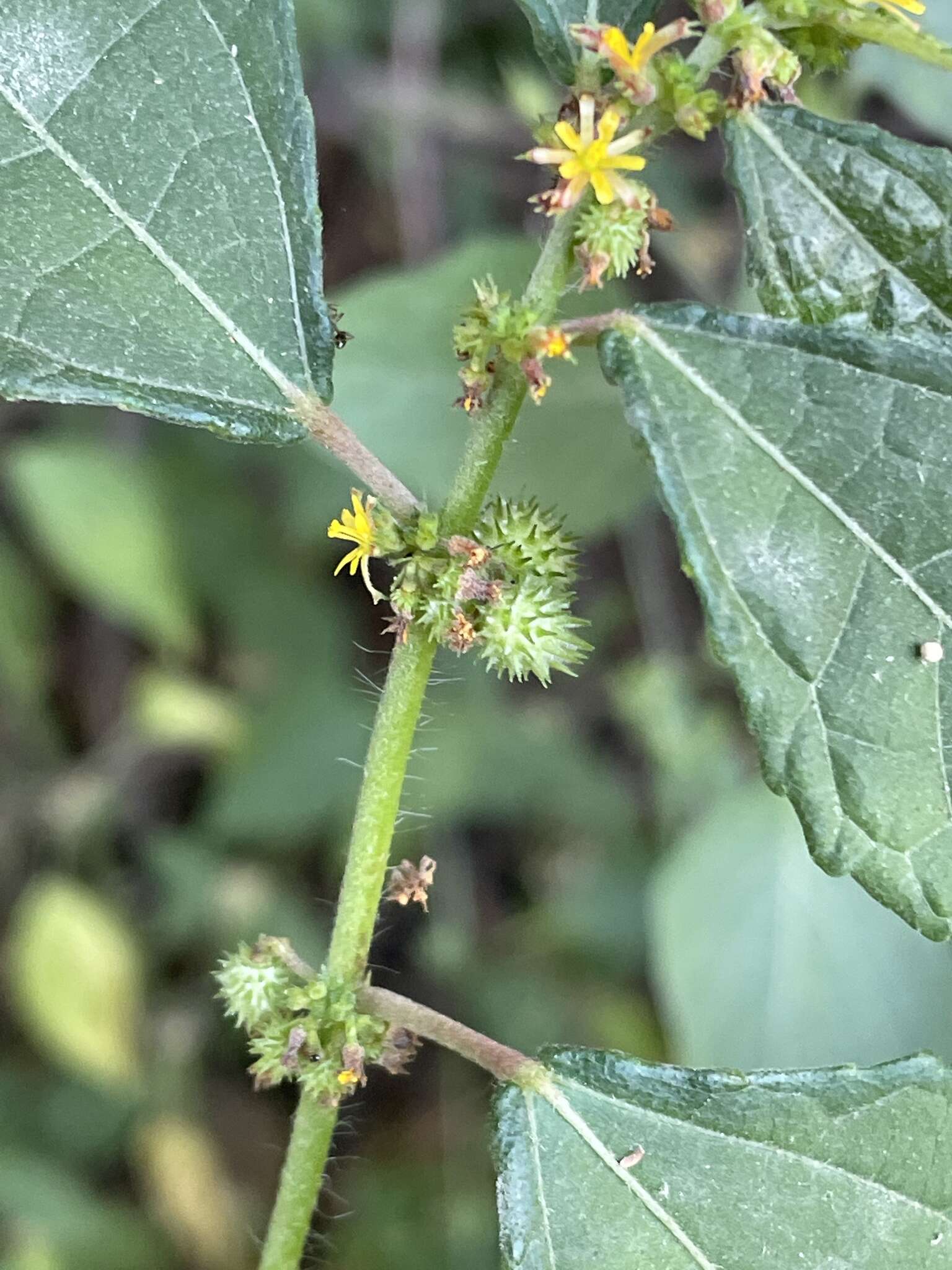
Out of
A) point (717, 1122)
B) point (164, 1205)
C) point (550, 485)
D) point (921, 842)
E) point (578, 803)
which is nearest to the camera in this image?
point (921, 842)

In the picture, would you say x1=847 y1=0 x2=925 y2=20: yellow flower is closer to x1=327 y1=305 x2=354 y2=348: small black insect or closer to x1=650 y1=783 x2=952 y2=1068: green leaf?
x1=327 y1=305 x2=354 y2=348: small black insect

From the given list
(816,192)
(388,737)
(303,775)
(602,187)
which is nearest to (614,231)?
(602,187)

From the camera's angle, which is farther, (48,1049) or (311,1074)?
(48,1049)

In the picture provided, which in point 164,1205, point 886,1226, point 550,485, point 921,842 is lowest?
point 164,1205

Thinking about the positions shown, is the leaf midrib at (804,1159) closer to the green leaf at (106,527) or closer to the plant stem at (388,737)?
the plant stem at (388,737)

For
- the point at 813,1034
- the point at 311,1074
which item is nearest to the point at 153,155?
Answer: the point at 311,1074

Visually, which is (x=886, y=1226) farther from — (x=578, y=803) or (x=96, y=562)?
(x=96, y=562)

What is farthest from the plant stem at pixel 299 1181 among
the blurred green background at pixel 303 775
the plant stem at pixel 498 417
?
the blurred green background at pixel 303 775
